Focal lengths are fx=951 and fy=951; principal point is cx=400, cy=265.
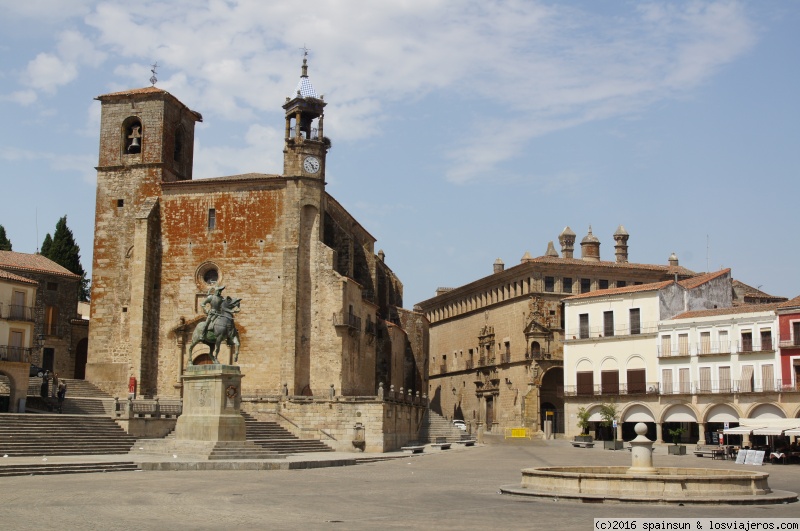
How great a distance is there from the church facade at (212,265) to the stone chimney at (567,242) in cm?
2506

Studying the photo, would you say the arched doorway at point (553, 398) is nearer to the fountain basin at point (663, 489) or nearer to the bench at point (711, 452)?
the bench at point (711, 452)

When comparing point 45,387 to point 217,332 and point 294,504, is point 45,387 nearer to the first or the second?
point 217,332

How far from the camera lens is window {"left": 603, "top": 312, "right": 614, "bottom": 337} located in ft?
186

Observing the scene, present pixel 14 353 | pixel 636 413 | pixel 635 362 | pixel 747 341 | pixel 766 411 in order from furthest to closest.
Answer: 1. pixel 635 362
2. pixel 636 413
3. pixel 747 341
4. pixel 766 411
5. pixel 14 353

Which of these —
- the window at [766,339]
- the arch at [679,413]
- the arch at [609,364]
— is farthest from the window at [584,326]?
the window at [766,339]

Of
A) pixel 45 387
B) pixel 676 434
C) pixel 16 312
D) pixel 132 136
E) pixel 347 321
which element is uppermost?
pixel 132 136

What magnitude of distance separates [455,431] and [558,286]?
1463 cm

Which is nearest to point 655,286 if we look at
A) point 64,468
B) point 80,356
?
point 80,356

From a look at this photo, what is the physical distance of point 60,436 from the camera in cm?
3194

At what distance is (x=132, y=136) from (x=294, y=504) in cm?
3823

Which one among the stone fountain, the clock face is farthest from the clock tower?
the stone fountain

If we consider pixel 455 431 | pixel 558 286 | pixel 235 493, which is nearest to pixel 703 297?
pixel 558 286

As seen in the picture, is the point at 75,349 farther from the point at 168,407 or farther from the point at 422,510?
the point at 422,510

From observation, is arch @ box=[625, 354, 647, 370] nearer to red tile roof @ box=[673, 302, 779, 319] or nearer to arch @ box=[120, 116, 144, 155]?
red tile roof @ box=[673, 302, 779, 319]
